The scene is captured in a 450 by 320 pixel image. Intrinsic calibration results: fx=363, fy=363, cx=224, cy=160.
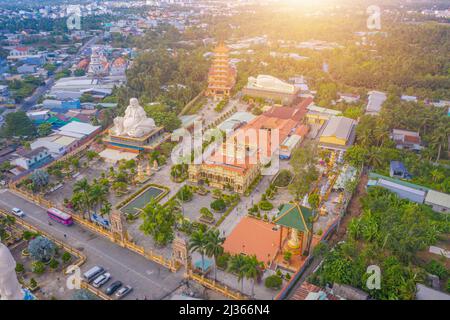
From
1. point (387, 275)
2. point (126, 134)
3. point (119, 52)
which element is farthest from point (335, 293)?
point (119, 52)

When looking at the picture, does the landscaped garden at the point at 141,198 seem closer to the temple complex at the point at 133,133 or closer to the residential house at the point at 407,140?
the temple complex at the point at 133,133

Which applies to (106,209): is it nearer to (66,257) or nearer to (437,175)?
(66,257)

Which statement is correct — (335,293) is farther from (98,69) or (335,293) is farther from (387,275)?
(98,69)

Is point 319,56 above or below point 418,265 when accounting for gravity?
above

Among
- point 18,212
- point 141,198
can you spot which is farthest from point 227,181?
point 18,212

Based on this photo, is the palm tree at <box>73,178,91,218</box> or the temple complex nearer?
the palm tree at <box>73,178,91,218</box>

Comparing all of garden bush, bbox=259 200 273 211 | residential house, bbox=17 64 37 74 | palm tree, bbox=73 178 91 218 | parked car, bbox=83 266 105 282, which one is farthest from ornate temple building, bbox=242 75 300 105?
residential house, bbox=17 64 37 74

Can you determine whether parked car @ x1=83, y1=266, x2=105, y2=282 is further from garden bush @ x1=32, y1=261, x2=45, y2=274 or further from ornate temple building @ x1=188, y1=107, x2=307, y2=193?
ornate temple building @ x1=188, y1=107, x2=307, y2=193
